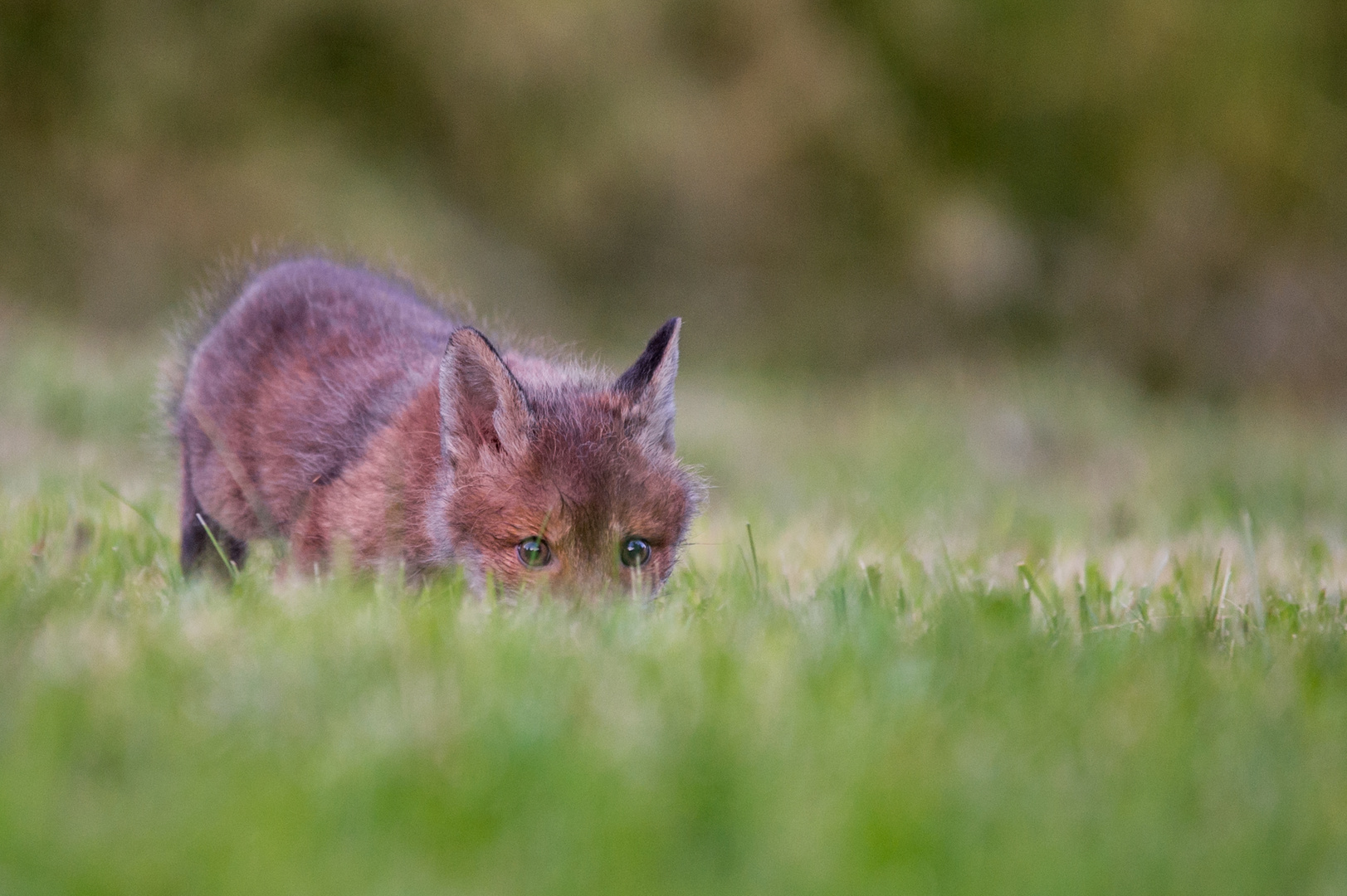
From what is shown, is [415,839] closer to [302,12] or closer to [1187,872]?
[1187,872]

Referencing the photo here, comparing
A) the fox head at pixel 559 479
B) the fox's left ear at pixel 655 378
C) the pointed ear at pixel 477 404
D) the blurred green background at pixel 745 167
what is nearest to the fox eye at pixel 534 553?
the fox head at pixel 559 479

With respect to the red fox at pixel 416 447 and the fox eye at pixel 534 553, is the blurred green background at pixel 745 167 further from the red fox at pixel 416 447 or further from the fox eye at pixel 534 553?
the fox eye at pixel 534 553

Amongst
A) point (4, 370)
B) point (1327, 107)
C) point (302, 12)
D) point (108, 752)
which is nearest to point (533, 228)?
point (302, 12)

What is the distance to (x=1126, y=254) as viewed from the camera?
13758mm

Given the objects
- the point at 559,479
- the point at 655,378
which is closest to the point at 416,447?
the point at 559,479

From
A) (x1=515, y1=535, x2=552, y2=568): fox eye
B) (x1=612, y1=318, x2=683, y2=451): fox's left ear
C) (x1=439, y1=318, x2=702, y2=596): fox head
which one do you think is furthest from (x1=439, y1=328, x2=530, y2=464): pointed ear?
(x1=612, y1=318, x2=683, y2=451): fox's left ear

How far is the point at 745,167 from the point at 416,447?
32.7ft

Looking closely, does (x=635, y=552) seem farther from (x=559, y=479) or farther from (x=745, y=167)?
(x=745, y=167)

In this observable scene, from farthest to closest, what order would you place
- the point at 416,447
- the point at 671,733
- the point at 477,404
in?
the point at 416,447
the point at 477,404
the point at 671,733

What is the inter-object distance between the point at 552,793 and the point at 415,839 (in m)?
0.23

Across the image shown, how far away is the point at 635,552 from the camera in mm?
3350

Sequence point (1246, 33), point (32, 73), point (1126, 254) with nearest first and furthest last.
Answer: point (32, 73)
point (1246, 33)
point (1126, 254)

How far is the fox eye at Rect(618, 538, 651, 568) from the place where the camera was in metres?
3.32

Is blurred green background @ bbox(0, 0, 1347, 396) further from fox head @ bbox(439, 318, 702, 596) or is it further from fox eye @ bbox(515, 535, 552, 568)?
fox eye @ bbox(515, 535, 552, 568)
